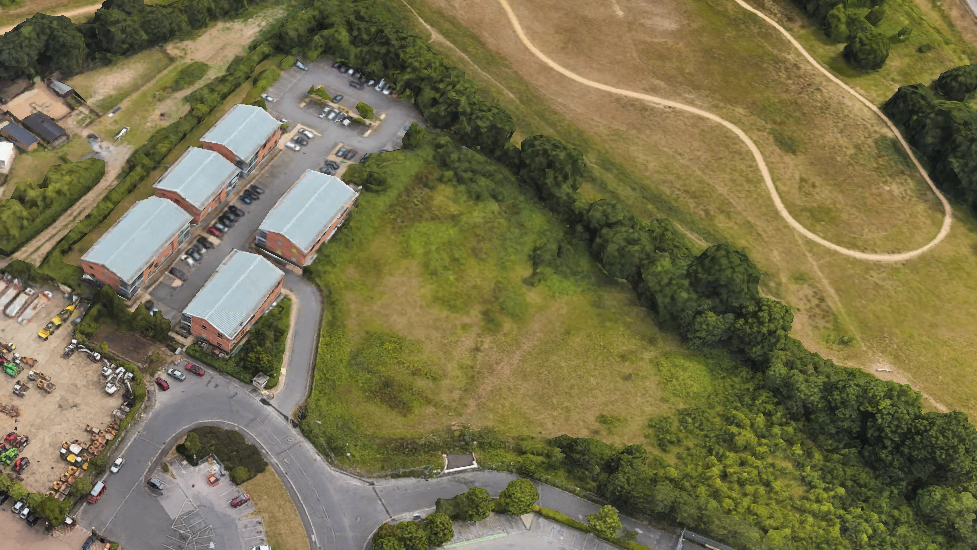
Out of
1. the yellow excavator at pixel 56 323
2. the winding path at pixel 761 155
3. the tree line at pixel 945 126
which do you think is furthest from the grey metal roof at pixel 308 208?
the tree line at pixel 945 126

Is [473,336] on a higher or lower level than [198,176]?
higher

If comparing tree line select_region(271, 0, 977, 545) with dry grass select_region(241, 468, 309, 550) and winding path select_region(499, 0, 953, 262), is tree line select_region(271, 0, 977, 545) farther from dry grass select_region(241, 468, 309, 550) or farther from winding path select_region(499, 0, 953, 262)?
dry grass select_region(241, 468, 309, 550)

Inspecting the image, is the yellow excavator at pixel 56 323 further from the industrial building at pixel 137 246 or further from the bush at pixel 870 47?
the bush at pixel 870 47

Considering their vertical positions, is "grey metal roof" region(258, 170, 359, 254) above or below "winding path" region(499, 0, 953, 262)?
below

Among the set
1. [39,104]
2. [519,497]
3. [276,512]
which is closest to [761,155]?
[519,497]

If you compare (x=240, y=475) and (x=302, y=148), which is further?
(x=302, y=148)

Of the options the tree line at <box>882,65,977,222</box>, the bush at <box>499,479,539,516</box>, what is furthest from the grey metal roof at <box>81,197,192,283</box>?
the tree line at <box>882,65,977,222</box>

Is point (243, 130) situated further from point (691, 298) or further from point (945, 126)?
point (945, 126)

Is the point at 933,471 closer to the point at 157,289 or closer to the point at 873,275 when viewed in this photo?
the point at 873,275
